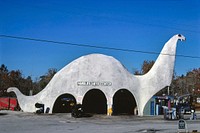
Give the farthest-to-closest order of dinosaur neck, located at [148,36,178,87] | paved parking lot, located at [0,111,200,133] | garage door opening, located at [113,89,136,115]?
garage door opening, located at [113,89,136,115] → dinosaur neck, located at [148,36,178,87] → paved parking lot, located at [0,111,200,133]

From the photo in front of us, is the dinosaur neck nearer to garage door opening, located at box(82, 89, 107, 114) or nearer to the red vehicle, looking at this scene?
garage door opening, located at box(82, 89, 107, 114)

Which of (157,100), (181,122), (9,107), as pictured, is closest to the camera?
(181,122)

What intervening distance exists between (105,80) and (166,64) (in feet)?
26.3

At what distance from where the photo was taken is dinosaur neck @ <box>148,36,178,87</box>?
1483 inches

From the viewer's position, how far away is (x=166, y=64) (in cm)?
3778

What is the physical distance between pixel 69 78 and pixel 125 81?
6817mm

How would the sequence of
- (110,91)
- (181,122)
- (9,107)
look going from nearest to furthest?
(181,122) → (110,91) → (9,107)

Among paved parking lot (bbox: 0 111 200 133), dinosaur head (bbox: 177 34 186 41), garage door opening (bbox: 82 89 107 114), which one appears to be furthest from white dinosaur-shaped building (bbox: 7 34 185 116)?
paved parking lot (bbox: 0 111 200 133)

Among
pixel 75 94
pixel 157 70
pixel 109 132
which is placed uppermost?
pixel 157 70

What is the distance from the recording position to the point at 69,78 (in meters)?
36.8

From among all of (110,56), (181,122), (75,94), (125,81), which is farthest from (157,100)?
(181,122)

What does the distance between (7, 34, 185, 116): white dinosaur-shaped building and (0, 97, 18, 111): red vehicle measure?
849cm

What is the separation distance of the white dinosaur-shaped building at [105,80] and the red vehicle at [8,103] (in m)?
8.49

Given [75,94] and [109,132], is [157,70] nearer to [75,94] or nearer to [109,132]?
[75,94]
